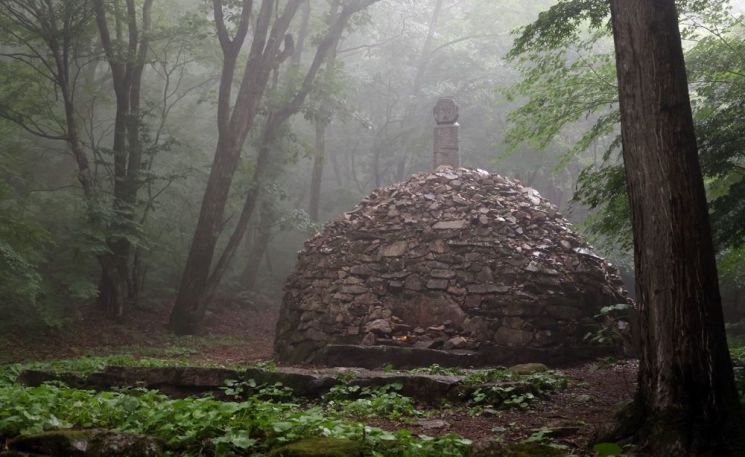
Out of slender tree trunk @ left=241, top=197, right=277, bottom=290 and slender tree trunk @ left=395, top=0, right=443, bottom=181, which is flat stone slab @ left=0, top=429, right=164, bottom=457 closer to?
slender tree trunk @ left=241, top=197, right=277, bottom=290

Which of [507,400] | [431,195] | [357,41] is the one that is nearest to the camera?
[507,400]

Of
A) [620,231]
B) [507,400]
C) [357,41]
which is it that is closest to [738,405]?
[507,400]

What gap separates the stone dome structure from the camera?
928cm

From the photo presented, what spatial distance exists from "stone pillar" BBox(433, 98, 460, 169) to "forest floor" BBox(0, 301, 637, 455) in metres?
5.45

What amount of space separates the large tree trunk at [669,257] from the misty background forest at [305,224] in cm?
3

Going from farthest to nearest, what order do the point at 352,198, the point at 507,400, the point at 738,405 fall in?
the point at 352,198 < the point at 507,400 < the point at 738,405

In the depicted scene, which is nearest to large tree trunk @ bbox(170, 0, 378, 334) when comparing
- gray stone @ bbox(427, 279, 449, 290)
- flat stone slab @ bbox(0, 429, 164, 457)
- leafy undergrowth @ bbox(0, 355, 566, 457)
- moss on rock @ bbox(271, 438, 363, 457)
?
gray stone @ bbox(427, 279, 449, 290)

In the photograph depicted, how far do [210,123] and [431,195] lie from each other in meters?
17.3

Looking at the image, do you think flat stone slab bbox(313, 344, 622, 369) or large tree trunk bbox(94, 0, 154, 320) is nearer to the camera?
flat stone slab bbox(313, 344, 622, 369)

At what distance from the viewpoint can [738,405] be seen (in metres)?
3.69

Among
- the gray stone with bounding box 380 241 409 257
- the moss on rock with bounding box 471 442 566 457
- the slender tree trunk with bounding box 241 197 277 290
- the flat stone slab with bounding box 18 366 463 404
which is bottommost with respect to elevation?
the moss on rock with bounding box 471 442 566 457

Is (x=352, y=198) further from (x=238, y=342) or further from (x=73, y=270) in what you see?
(x=73, y=270)

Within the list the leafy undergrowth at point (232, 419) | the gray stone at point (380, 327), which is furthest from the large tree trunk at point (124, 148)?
the leafy undergrowth at point (232, 419)

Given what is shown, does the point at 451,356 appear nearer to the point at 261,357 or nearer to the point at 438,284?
the point at 438,284
